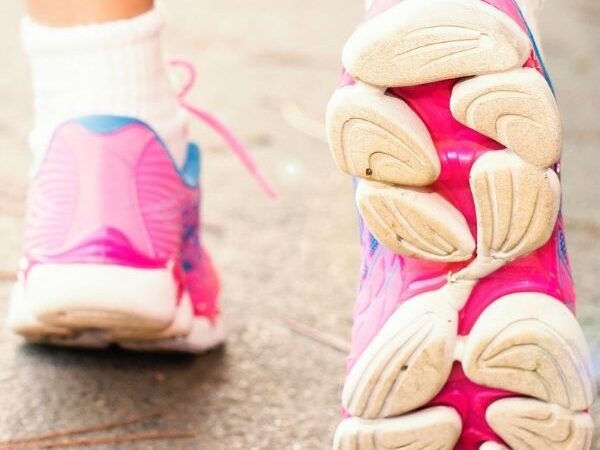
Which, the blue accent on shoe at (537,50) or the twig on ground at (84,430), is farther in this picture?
the twig on ground at (84,430)

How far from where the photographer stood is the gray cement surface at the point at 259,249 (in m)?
0.95

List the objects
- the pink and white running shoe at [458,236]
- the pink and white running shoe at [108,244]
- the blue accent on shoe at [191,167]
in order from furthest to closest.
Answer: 1. the blue accent on shoe at [191,167]
2. the pink and white running shoe at [108,244]
3. the pink and white running shoe at [458,236]

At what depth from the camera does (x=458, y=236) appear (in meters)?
0.73

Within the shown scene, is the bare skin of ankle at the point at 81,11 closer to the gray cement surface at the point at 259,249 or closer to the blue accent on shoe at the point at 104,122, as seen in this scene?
the blue accent on shoe at the point at 104,122

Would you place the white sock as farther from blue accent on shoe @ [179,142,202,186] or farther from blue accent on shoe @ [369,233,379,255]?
blue accent on shoe @ [369,233,379,255]

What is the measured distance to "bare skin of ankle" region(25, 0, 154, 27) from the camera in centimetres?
99

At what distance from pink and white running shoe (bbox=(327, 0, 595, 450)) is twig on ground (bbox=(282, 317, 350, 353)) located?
0.94 feet

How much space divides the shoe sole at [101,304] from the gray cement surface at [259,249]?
0.16 ft

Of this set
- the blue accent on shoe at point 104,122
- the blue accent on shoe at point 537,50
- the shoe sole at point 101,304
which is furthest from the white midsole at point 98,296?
the blue accent on shoe at point 537,50

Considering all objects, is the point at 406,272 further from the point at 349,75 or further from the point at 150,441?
the point at 150,441

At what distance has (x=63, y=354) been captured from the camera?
104cm

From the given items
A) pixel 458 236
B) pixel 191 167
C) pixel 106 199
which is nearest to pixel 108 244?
pixel 106 199

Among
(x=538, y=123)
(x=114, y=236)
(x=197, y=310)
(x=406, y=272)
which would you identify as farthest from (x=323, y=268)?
(x=538, y=123)

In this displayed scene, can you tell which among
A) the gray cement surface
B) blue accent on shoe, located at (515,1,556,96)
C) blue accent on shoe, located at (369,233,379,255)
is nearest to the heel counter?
the gray cement surface
